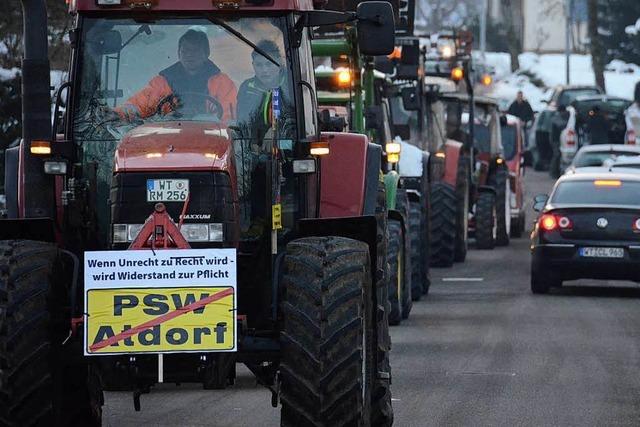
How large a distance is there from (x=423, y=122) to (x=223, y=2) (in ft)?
51.6

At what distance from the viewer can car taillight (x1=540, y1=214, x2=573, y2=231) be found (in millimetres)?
23500

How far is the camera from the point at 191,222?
10609mm

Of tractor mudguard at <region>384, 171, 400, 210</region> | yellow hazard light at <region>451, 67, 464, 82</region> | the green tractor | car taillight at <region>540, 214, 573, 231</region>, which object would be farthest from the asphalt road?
yellow hazard light at <region>451, 67, 464, 82</region>

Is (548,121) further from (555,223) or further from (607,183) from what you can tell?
(555,223)

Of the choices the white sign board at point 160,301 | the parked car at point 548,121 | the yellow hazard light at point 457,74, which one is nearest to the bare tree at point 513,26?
the parked car at point 548,121

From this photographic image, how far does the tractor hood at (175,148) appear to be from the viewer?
1059cm

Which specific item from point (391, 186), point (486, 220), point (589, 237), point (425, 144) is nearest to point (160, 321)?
point (391, 186)

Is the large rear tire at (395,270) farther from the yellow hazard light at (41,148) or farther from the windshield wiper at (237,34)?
the yellow hazard light at (41,148)

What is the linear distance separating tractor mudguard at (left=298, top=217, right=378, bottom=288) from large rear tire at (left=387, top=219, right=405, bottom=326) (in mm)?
8157

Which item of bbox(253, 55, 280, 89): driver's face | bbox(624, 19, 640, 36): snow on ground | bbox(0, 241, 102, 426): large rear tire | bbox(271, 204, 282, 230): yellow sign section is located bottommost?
bbox(0, 241, 102, 426): large rear tire

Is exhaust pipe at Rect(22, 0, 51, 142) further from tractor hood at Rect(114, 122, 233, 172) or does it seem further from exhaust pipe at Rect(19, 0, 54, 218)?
tractor hood at Rect(114, 122, 233, 172)

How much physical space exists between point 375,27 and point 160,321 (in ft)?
7.72

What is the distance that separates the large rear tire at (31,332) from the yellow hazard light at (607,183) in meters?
14.1

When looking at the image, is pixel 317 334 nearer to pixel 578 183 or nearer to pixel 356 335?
pixel 356 335
